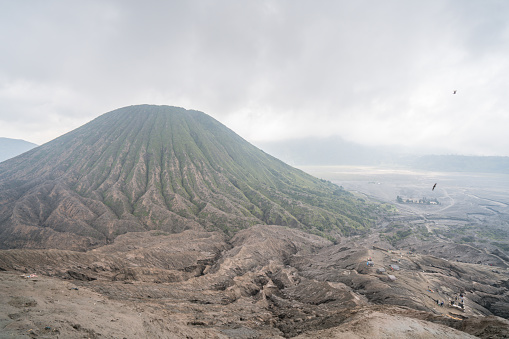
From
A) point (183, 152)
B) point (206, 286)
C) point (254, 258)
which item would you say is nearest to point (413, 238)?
point (254, 258)

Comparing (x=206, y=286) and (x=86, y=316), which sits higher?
(x=86, y=316)

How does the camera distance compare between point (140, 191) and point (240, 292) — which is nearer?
point (240, 292)

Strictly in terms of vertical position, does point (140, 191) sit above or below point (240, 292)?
above

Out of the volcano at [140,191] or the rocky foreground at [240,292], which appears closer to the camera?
the rocky foreground at [240,292]

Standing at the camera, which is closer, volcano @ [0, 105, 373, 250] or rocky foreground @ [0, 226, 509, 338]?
rocky foreground @ [0, 226, 509, 338]

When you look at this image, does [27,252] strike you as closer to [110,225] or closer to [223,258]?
[110,225]
